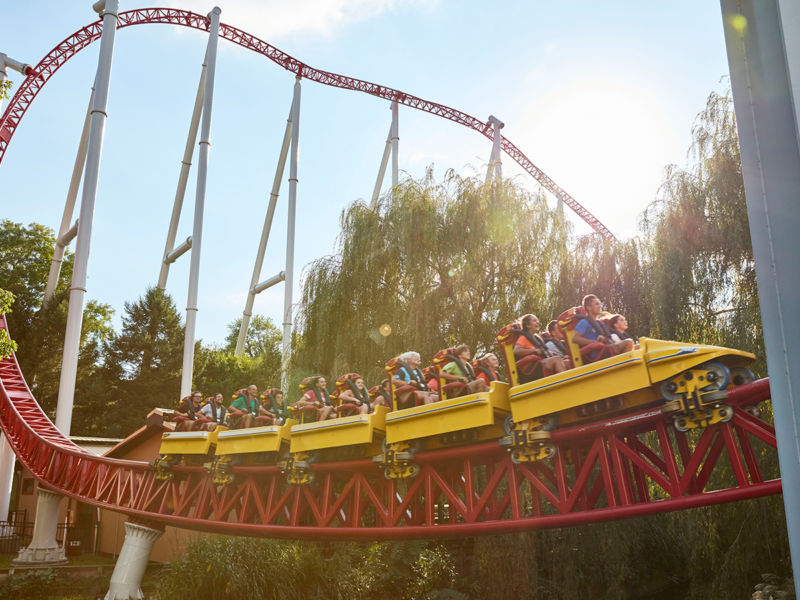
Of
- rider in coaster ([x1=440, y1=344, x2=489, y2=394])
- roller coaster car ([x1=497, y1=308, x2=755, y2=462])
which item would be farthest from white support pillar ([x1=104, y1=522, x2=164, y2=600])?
roller coaster car ([x1=497, y1=308, x2=755, y2=462])

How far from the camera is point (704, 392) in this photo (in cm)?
389

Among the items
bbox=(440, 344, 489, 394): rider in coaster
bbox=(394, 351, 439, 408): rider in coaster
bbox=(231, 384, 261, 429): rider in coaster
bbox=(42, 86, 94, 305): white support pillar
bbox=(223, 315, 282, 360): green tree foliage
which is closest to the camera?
bbox=(440, 344, 489, 394): rider in coaster

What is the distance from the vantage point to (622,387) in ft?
13.6

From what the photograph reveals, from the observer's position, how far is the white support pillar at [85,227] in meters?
12.4

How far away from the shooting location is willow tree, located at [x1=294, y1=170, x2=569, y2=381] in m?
10.0

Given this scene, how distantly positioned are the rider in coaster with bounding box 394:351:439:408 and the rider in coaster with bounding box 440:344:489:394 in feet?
0.90

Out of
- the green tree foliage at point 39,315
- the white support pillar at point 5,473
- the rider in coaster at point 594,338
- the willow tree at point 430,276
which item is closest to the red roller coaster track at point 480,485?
the rider in coaster at point 594,338

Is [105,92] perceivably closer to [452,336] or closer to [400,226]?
[400,226]

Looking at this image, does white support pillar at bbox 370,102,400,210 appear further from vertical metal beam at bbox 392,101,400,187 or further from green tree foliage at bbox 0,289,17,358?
green tree foliage at bbox 0,289,17,358

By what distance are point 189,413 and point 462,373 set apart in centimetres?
500

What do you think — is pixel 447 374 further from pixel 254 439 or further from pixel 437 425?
pixel 254 439

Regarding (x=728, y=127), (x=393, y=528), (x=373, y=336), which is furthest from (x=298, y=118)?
(x=393, y=528)

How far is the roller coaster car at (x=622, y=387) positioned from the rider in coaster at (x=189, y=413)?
17.6ft

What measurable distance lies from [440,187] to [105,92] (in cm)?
804
